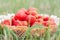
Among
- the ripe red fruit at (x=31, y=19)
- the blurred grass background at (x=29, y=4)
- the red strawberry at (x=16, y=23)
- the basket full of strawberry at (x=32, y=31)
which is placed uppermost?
the blurred grass background at (x=29, y=4)

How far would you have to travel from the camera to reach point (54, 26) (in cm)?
149

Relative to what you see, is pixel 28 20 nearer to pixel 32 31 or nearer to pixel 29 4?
pixel 32 31

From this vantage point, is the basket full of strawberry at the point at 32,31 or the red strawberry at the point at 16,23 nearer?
the basket full of strawberry at the point at 32,31

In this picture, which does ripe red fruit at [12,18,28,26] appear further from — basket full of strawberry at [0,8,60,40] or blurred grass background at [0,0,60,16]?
blurred grass background at [0,0,60,16]

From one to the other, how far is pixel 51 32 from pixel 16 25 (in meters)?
0.22

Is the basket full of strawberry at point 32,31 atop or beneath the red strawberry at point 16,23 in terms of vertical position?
beneath

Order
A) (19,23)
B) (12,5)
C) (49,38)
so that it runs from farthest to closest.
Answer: (12,5)
(19,23)
(49,38)

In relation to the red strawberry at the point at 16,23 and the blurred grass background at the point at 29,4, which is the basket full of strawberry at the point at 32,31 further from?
the blurred grass background at the point at 29,4

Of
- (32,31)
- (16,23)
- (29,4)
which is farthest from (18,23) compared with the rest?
(29,4)

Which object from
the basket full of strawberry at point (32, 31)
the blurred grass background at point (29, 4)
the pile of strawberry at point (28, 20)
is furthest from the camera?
the blurred grass background at point (29, 4)

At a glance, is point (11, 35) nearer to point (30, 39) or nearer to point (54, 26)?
point (30, 39)

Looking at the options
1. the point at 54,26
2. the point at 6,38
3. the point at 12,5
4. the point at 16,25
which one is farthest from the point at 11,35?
the point at 12,5

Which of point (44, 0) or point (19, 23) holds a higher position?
point (44, 0)

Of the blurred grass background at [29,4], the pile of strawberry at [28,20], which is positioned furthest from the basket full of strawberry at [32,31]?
the blurred grass background at [29,4]
